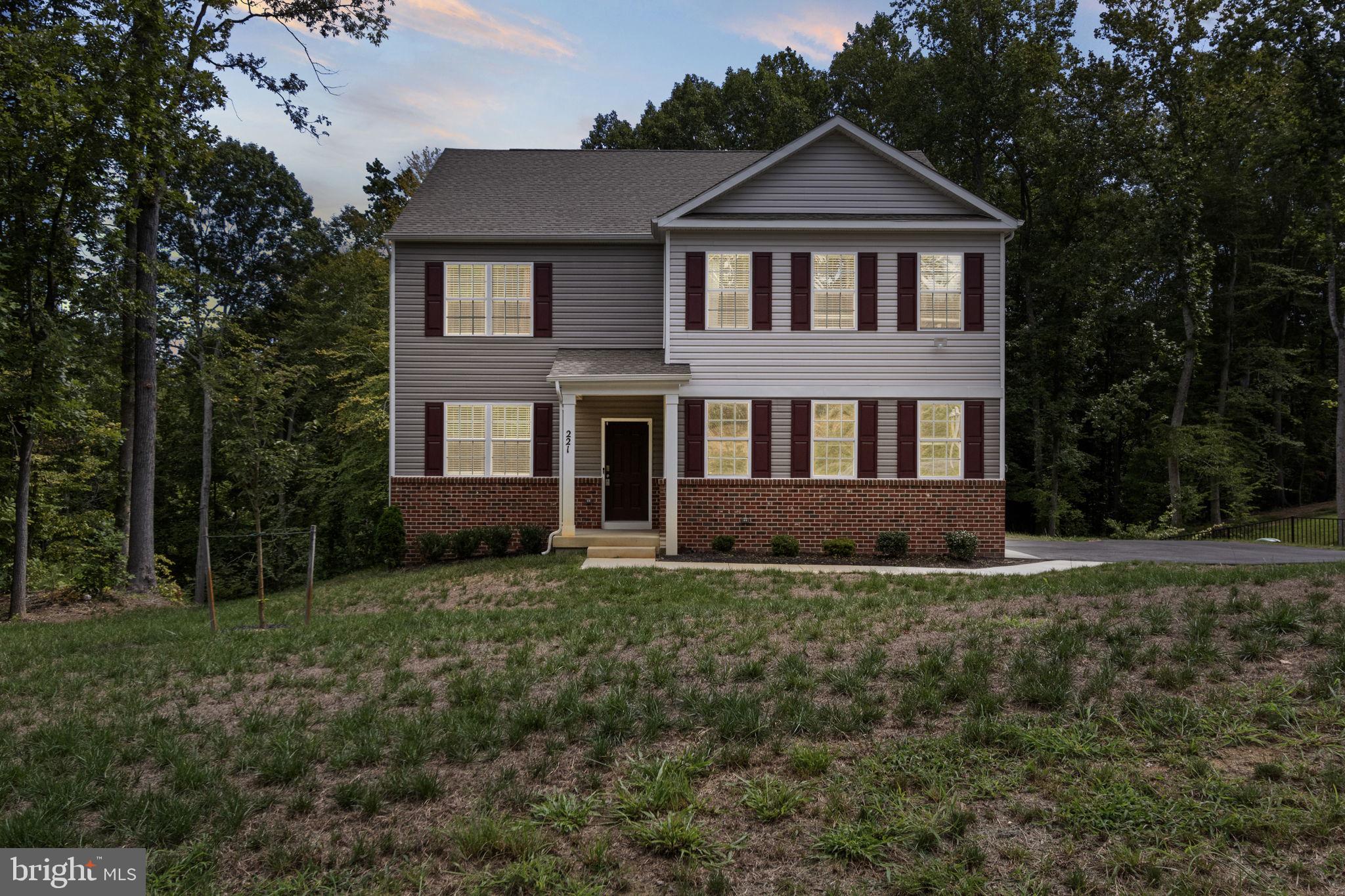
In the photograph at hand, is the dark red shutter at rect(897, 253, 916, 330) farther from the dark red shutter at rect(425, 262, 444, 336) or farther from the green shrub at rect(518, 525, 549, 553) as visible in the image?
the dark red shutter at rect(425, 262, 444, 336)

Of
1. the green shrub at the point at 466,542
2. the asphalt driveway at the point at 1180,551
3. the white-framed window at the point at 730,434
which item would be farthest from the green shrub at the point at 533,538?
the asphalt driveway at the point at 1180,551

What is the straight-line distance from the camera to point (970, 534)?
14.3m

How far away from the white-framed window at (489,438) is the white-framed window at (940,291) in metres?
8.31

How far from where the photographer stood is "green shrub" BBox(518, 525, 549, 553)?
48.7ft

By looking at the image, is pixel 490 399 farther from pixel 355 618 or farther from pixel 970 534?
pixel 970 534

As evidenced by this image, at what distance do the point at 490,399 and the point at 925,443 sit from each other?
8.91 meters

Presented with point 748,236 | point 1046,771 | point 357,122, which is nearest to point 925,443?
point 748,236

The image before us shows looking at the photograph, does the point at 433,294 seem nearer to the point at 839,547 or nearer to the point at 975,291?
the point at 839,547

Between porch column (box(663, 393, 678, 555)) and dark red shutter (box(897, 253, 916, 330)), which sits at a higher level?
dark red shutter (box(897, 253, 916, 330))

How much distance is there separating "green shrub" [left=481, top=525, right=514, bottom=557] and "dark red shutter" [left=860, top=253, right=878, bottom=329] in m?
8.31

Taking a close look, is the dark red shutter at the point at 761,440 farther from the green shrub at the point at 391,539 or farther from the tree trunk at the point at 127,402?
the tree trunk at the point at 127,402

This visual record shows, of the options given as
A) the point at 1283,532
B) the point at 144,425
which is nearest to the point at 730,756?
the point at 144,425

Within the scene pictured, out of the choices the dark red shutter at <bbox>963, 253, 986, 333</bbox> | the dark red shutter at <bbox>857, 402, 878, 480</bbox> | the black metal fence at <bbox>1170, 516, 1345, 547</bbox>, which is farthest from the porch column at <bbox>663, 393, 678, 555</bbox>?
the black metal fence at <bbox>1170, 516, 1345, 547</bbox>

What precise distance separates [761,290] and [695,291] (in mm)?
1318
